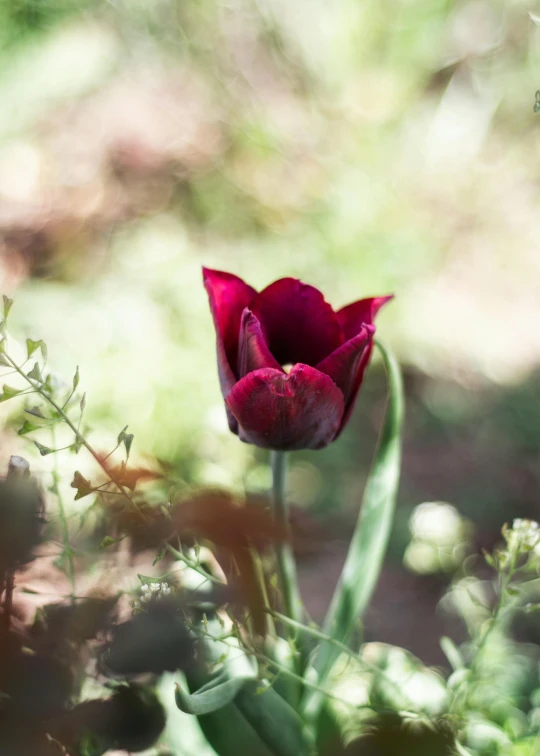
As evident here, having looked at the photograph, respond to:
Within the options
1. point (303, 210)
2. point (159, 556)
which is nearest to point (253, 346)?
point (159, 556)

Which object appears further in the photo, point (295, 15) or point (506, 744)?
point (295, 15)

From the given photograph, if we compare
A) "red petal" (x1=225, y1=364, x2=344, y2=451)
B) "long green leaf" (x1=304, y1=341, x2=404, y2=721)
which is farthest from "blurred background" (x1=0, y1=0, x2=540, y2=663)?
"red petal" (x1=225, y1=364, x2=344, y2=451)

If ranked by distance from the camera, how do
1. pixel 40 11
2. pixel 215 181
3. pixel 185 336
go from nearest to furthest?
pixel 185 336 → pixel 215 181 → pixel 40 11

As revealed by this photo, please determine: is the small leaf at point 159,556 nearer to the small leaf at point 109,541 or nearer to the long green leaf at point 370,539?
the small leaf at point 109,541

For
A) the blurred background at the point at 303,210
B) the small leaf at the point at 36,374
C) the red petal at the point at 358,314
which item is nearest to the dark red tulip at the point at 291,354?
the red petal at the point at 358,314

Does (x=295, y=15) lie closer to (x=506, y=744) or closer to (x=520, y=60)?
(x=520, y=60)

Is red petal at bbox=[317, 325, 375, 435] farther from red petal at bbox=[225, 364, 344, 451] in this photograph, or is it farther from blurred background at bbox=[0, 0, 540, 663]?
blurred background at bbox=[0, 0, 540, 663]

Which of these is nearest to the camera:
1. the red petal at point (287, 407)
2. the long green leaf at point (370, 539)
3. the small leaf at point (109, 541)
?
the small leaf at point (109, 541)

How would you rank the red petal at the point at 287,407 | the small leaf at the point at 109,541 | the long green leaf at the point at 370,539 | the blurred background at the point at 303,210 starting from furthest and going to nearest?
the blurred background at the point at 303,210
the long green leaf at the point at 370,539
the red petal at the point at 287,407
the small leaf at the point at 109,541

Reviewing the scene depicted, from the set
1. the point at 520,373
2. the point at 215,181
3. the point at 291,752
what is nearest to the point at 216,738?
the point at 291,752
